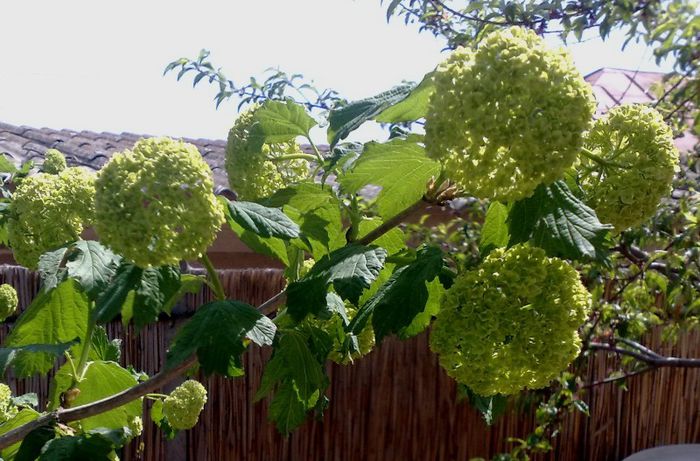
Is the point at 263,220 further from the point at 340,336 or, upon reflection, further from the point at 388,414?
the point at 388,414

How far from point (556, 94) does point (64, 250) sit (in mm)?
804

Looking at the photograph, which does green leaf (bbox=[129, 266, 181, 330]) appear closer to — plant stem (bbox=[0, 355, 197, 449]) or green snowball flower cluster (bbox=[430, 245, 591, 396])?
plant stem (bbox=[0, 355, 197, 449])

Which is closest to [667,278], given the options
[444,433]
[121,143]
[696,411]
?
[444,433]

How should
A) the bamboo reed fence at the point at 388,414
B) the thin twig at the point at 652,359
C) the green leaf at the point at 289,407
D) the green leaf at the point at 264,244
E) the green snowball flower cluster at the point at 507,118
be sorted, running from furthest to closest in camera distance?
1. the bamboo reed fence at the point at 388,414
2. the thin twig at the point at 652,359
3. the green leaf at the point at 289,407
4. the green leaf at the point at 264,244
5. the green snowball flower cluster at the point at 507,118

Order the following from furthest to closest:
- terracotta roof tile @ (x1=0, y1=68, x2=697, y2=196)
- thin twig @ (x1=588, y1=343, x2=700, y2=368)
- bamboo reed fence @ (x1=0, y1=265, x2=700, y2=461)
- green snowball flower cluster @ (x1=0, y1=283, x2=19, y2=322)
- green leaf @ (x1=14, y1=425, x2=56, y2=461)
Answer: terracotta roof tile @ (x1=0, y1=68, x2=697, y2=196) → bamboo reed fence @ (x1=0, y1=265, x2=700, y2=461) → thin twig @ (x1=588, y1=343, x2=700, y2=368) → green snowball flower cluster @ (x1=0, y1=283, x2=19, y2=322) → green leaf @ (x1=14, y1=425, x2=56, y2=461)

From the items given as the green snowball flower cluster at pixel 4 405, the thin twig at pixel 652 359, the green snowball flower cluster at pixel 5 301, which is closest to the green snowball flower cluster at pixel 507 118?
the green snowball flower cluster at pixel 4 405

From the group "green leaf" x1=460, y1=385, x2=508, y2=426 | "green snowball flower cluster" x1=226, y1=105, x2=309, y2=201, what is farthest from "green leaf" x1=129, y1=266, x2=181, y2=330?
"green leaf" x1=460, y1=385, x2=508, y2=426

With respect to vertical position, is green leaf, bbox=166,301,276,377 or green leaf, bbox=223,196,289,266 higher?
green leaf, bbox=223,196,289,266

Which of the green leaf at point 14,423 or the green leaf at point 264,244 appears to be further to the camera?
the green leaf at point 14,423

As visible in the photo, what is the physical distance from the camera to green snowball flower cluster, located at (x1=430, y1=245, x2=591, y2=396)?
3.75 feet

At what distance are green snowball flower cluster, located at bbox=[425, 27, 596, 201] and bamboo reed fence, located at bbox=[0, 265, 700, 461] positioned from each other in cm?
371

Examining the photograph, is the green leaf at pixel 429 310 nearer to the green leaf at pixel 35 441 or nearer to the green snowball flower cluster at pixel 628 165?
the green snowball flower cluster at pixel 628 165

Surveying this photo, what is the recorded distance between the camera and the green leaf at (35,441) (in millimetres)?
1462

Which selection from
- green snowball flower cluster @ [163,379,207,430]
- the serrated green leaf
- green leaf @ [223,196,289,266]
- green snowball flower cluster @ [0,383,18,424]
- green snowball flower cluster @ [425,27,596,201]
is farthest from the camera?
green snowball flower cluster @ [163,379,207,430]
